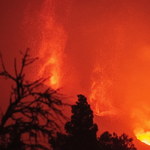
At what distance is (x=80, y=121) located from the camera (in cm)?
3084

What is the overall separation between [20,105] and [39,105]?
0.91 metres

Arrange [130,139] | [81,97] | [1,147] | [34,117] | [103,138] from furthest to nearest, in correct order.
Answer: [130,139] < [103,138] < [81,97] < [34,117] < [1,147]

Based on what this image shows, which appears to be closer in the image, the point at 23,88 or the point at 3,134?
the point at 3,134

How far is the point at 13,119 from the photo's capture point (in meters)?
12.3

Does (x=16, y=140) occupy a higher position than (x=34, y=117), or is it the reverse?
(x=34, y=117)

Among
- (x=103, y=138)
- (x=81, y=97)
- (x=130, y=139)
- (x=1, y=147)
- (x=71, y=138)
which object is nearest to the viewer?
(x=1, y=147)

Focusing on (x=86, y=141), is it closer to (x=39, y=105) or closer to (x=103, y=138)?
(x=103, y=138)

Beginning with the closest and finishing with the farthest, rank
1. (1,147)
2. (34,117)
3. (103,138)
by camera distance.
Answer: (1,147)
(34,117)
(103,138)

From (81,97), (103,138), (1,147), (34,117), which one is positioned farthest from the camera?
(103,138)

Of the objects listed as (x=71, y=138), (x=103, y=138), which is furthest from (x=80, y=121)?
(x=103, y=138)

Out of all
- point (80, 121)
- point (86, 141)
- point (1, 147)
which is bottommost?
point (1, 147)

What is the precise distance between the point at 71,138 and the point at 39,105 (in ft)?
58.9

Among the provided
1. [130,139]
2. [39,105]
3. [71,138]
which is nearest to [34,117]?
[39,105]

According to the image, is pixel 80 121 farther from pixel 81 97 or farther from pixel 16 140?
pixel 16 140
